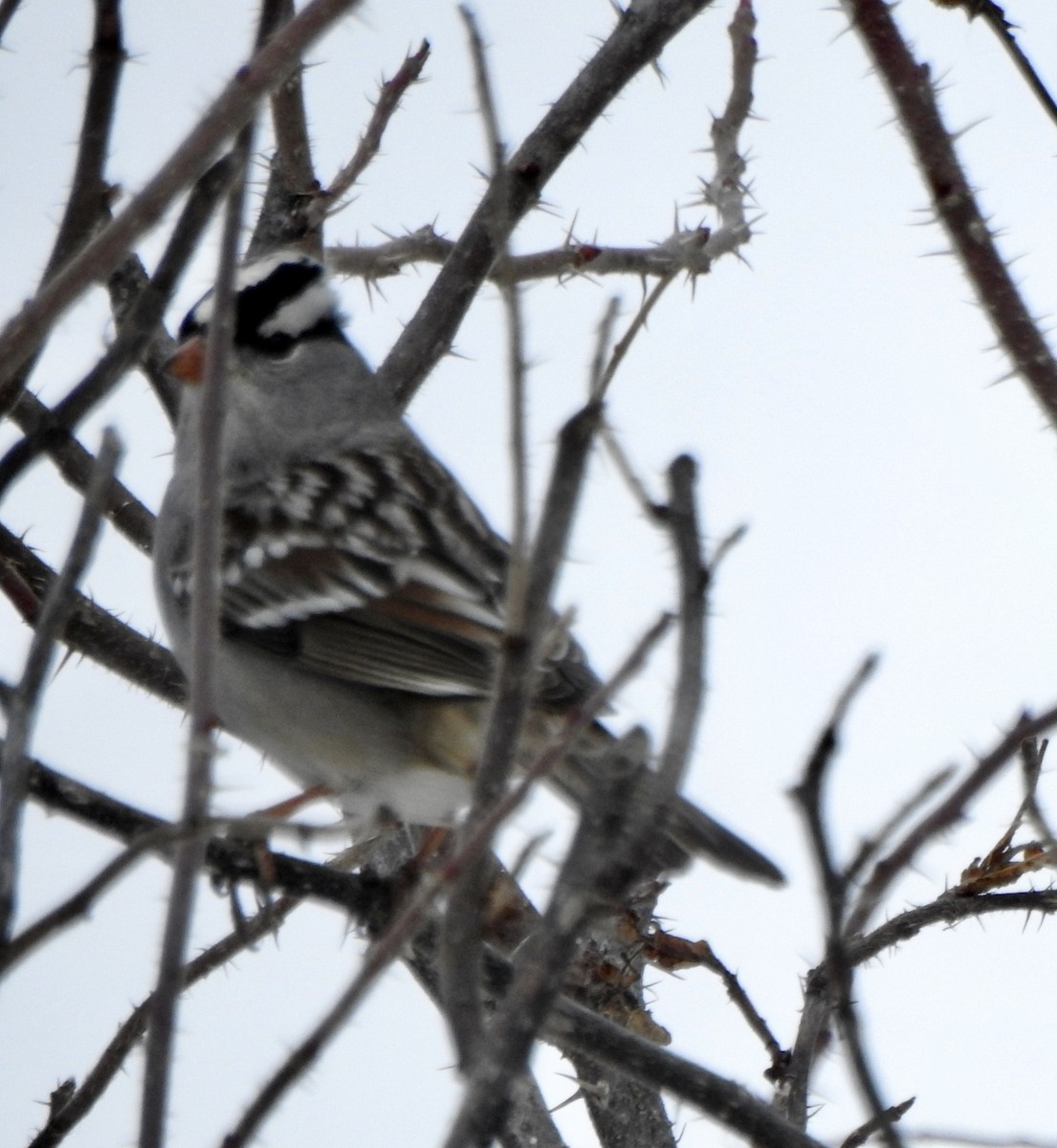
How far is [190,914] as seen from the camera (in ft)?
5.26

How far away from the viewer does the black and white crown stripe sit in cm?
456

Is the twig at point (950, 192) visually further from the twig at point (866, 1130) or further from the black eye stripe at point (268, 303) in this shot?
the black eye stripe at point (268, 303)

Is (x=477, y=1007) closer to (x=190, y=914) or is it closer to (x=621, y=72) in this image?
(x=190, y=914)

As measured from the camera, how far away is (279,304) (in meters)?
4.76

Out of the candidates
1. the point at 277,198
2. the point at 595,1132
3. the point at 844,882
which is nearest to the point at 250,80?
the point at 844,882

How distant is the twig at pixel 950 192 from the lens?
2.22m

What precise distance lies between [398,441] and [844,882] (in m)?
3.54

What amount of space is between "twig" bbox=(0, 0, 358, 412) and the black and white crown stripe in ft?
9.40

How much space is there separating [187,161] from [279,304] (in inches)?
130

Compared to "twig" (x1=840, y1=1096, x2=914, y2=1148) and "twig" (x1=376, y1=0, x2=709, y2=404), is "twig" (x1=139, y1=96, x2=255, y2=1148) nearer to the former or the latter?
"twig" (x1=840, y1=1096, x2=914, y2=1148)

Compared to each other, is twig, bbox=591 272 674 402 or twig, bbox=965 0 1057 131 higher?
twig, bbox=965 0 1057 131

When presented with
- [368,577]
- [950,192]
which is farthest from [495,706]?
[368,577]

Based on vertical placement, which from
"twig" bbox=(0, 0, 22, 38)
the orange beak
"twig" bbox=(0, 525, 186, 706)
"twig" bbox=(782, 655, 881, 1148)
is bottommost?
"twig" bbox=(782, 655, 881, 1148)

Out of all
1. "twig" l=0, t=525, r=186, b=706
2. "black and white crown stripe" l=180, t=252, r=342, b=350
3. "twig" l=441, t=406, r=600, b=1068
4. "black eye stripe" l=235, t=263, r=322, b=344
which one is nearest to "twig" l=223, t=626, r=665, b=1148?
"twig" l=441, t=406, r=600, b=1068
